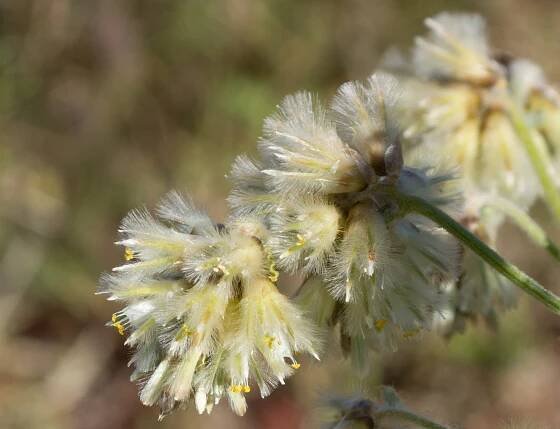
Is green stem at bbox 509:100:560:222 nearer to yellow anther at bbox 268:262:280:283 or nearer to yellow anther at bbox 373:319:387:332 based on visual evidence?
yellow anther at bbox 373:319:387:332

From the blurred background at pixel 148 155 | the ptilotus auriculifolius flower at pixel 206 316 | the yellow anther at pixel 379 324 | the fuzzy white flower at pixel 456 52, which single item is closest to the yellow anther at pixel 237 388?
the ptilotus auriculifolius flower at pixel 206 316

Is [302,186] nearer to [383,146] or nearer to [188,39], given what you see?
[383,146]

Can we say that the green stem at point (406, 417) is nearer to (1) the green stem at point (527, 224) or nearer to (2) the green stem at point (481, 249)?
(2) the green stem at point (481, 249)

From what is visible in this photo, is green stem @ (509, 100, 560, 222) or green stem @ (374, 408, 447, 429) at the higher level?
green stem @ (509, 100, 560, 222)

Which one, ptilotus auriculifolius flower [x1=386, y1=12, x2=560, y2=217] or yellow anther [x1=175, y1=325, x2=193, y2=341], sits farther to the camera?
ptilotus auriculifolius flower [x1=386, y1=12, x2=560, y2=217]

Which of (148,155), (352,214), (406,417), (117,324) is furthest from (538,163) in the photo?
(148,155)

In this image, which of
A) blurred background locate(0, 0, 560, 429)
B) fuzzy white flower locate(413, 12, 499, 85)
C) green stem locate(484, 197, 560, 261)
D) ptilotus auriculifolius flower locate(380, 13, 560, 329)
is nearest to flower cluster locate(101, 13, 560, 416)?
green stem locate(484, 197, 560, 261)

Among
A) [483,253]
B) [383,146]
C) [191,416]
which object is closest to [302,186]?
[383,146]
